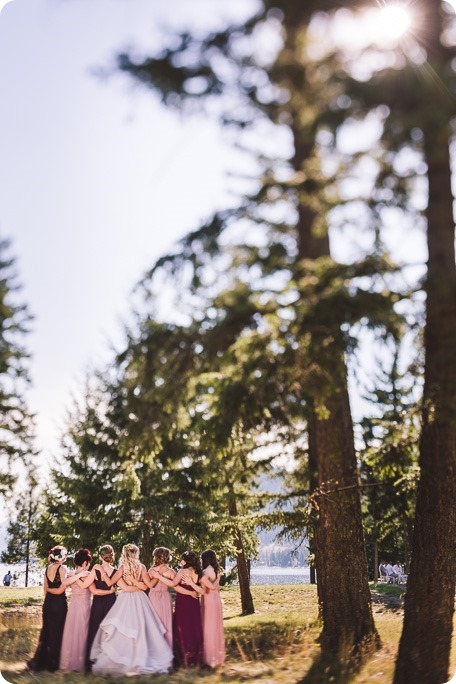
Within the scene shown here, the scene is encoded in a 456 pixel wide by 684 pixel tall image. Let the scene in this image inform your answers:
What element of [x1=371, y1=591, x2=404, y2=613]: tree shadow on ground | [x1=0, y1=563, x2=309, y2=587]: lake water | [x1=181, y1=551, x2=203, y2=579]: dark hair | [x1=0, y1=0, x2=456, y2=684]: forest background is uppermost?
[x1=0, y1=0, x2=456, y2=684]: forest background

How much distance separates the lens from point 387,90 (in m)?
6.71

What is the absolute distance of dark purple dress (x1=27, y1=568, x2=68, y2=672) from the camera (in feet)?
34.2

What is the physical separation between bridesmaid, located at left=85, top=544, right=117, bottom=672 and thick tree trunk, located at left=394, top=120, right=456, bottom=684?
191 inches

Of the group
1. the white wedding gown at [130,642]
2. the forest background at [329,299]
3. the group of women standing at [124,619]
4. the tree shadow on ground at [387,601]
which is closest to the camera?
the forest background at [329,299]

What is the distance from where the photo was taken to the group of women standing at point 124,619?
33.7 feet

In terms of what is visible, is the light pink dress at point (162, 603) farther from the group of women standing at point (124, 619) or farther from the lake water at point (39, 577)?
the lake water at point (39, 577)

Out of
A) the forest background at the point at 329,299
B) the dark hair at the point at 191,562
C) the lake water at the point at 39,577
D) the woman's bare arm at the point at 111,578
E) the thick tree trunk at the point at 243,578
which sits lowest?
the lake water at the point at 39,577

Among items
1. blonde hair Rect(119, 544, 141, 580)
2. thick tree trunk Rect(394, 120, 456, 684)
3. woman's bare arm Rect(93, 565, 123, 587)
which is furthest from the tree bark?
woman's bare arm Rect(93, 565, 123, 587)

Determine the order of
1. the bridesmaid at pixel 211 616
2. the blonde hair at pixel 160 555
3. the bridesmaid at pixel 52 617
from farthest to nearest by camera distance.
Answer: the blonde hair at pixel 160 555 → the bridesmaid at pixel 211 616 → the bridesmaid at pixel 52 617

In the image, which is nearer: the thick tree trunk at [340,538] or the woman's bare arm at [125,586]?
the thick tree trunk at [340,538]

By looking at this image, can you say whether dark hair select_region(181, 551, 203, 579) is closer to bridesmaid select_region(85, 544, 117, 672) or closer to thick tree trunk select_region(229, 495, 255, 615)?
bridesmaid select_region(85, 544, 117, 672)

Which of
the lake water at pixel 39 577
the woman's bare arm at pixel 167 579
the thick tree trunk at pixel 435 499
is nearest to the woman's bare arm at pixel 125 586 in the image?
the woman's bare arm at pixel 167 579

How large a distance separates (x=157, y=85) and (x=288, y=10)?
204cm

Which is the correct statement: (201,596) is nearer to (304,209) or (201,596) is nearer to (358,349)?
(358,349)
